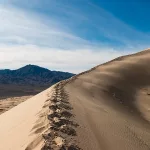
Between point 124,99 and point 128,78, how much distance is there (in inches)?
261

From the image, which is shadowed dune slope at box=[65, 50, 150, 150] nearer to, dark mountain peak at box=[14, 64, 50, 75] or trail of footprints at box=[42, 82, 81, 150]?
trail of footprints at box=[42, 82, 81, 150]

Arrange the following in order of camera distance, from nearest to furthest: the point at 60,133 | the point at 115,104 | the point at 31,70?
1. the point at 60,133
2. the point at 115,104
3. the point at 31,70

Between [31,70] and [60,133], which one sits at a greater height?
[31,70]

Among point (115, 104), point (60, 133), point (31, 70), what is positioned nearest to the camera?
point (60, 133)

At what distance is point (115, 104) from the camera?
14.8 m

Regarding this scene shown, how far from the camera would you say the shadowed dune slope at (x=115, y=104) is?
22.1ft

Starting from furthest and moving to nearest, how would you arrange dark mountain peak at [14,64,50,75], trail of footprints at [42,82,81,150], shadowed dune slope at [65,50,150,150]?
dark mountain peak at [14,64,50,75], shadowed dune slope at [65,50,150,150], trail of footprints at [42,82,81,150]

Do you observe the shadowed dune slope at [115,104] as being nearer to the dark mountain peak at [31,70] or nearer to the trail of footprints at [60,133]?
the trail of footprints at [60,133]

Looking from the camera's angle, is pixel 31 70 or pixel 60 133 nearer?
pixel 60 133

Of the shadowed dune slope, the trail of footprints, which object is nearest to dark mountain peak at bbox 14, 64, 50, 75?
the shadowed dune slope

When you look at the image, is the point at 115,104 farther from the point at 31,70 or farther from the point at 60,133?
the point at 31,70

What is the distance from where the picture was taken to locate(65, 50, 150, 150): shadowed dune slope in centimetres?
674

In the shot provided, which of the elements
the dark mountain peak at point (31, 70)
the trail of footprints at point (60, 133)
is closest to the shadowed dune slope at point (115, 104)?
the trail of footprints at point (60, 133)

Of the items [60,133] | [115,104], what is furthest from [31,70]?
[60,133]
